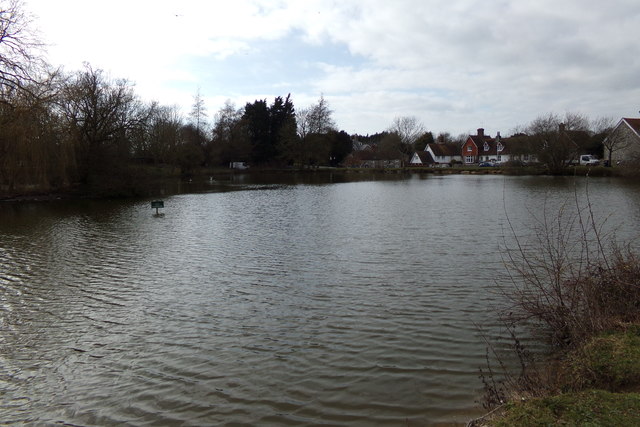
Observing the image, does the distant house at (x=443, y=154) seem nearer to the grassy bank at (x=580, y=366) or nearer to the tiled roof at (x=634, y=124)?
the tiled roof at (x=634, y=124)

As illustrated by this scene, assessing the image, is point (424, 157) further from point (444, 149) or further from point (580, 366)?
point (580, 366)

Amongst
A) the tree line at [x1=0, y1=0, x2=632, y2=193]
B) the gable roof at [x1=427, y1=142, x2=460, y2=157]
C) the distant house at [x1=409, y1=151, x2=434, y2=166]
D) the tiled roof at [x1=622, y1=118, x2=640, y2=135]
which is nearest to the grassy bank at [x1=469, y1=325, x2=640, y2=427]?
the tree line at [x1=0, y1=0, x2=632, y2=193]

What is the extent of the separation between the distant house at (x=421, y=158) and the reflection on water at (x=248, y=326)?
8396cm

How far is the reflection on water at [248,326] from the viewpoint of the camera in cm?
516

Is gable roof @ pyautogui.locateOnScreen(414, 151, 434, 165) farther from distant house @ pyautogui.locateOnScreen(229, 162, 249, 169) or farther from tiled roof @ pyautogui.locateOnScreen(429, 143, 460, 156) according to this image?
distant house @ pyautogui.locateOnScreen(229, 162, 249, 169)

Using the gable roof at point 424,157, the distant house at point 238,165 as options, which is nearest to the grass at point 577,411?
the distant house at point 238,165

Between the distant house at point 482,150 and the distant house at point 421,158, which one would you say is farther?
the distant house at point 421,158

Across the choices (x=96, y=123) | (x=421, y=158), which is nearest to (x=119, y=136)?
(x=96, y=123)

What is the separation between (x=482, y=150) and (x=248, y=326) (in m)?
97.2

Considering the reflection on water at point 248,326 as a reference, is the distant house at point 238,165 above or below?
above

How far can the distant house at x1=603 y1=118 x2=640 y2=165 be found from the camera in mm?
55353

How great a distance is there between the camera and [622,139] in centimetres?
5625

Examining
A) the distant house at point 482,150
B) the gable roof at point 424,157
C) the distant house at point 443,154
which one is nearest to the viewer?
the distant house at point 482,150

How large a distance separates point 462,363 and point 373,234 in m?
10.4
